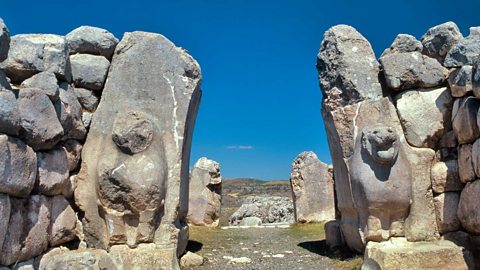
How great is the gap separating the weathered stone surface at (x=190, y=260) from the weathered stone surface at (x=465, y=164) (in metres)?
3.96

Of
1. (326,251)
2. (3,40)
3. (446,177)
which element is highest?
(3,40)

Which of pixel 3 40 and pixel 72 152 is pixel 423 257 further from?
pixel 3 40

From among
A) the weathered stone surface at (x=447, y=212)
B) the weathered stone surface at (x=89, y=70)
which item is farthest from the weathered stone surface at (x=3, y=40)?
the weathered stone surface at (x=447, y=212)

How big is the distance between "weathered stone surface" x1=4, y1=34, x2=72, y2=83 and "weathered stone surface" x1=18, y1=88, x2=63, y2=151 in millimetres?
556

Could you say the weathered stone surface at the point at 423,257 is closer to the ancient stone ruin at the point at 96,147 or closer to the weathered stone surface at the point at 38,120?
the ancient stone ruin at the point at 96,147

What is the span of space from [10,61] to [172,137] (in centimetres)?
222

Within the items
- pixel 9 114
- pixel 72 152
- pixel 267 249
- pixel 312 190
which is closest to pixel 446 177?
pixel 267 249

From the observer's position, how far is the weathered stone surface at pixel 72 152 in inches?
234

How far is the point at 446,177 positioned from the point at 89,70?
200 inches

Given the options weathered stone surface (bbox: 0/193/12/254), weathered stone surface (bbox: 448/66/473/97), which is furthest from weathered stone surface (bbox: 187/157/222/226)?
weathered stone surface (bbox: 0/193/12/254)

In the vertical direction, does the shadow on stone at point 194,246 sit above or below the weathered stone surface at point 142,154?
below

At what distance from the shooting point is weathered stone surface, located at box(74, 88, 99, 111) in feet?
20.9

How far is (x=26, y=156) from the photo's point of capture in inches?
183

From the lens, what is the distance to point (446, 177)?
6.14 metres
